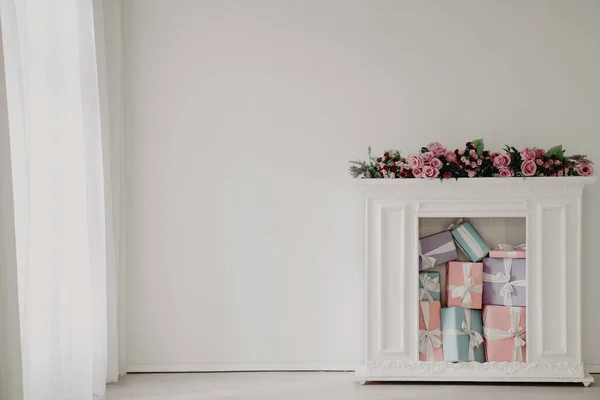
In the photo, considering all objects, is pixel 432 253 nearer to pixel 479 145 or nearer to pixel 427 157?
pixel 427 157

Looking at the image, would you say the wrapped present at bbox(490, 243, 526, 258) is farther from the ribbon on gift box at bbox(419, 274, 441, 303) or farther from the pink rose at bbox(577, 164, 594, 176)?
the pink rose at bbox(577, 164, 594, 176)

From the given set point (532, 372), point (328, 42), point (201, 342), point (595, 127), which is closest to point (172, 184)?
point (201, 342)

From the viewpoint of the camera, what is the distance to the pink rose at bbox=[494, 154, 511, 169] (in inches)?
125

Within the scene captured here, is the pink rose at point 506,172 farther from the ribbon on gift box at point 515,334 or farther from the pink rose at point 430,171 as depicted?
the ribbon on gift box at point 515,334

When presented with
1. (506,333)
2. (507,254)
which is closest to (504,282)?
(507,254)

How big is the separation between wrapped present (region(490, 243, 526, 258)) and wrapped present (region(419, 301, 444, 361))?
0.44m

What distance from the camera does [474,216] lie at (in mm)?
3256

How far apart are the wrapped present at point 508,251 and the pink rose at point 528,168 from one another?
0.43m

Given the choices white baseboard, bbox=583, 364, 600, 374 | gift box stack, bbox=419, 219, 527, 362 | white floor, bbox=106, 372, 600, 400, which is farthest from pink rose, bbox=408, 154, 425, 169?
white baseboard, bbox=583, 364, 600, 374

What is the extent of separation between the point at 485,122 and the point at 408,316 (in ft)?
4.21

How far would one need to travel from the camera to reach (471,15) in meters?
3.57

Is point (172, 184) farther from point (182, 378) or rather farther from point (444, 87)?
point (444, 87)

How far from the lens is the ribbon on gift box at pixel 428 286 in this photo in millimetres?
3320

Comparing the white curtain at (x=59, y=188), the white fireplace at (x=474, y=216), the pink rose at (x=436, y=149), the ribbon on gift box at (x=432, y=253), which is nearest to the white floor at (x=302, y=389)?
the white fireplace at (x=474, y=216)
